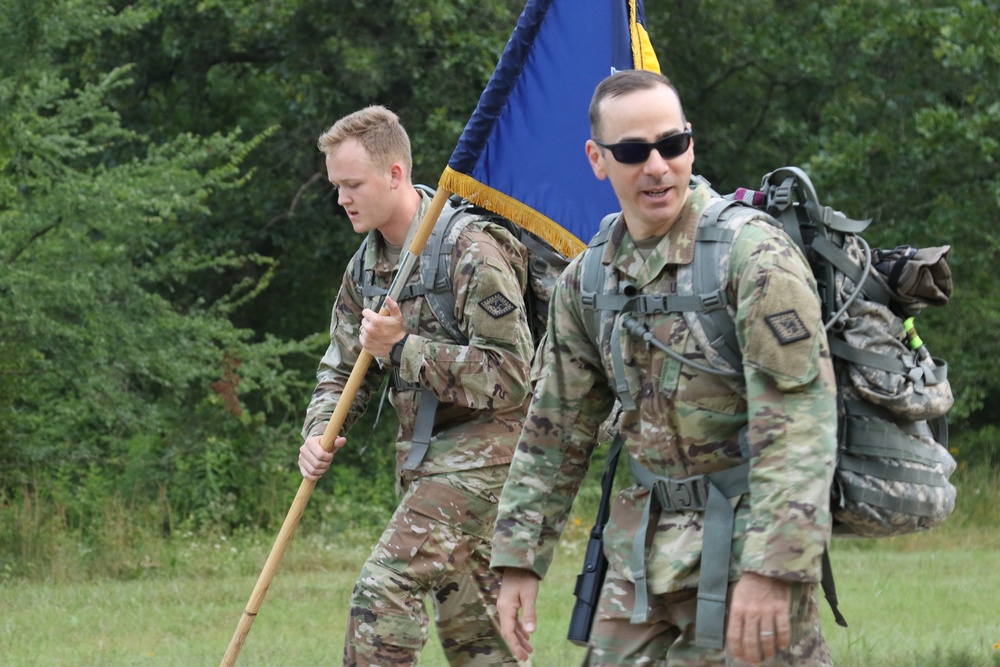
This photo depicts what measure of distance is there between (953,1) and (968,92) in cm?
98

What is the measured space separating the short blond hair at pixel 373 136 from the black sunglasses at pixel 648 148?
1.85m

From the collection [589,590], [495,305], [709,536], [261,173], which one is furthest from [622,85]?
[261,173]

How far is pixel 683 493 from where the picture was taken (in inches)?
129

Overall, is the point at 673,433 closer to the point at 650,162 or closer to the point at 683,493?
the point at 683,493

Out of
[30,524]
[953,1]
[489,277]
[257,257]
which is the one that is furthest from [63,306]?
[953,1]

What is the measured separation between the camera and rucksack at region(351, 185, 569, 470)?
500cm

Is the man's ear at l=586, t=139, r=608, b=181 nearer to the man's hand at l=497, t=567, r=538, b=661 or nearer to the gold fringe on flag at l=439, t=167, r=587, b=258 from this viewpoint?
the man's hand at l=497, t=567, r=538, b=661

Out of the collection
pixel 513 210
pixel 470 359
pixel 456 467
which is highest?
pixel 513 210

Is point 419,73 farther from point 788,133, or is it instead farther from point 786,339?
point 786,339

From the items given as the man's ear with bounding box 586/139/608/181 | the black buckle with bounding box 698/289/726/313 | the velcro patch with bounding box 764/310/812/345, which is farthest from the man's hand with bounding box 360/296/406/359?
the velcro patch with bounding box 764/310/812/345

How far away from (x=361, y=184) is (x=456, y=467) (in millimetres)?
1030

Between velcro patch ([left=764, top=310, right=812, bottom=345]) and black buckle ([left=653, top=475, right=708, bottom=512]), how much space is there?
424 millimetres

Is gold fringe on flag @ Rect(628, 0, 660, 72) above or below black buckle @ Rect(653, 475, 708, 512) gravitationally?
above

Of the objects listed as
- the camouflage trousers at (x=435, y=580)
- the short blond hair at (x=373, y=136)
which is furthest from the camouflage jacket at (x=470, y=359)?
the short blond hair at (x=373, y=136)
